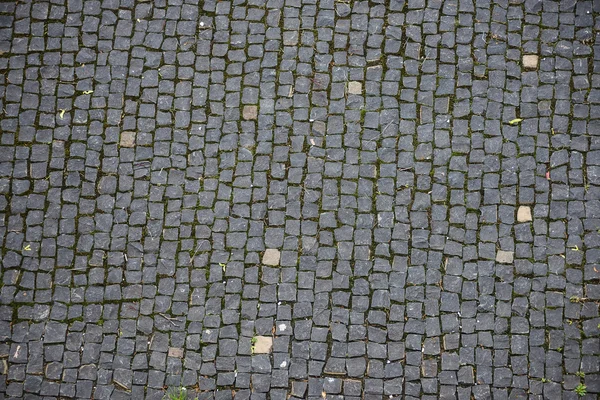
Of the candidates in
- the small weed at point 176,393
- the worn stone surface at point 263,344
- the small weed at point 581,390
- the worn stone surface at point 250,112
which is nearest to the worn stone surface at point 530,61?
the worn stone surface at point 250,112

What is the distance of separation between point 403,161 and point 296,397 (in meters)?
2.53

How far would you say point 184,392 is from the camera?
6.25 m

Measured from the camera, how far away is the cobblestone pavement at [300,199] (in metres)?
6.29

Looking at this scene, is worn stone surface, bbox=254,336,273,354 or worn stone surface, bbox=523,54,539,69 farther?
worn stone surface, bbox=523,54,539,69

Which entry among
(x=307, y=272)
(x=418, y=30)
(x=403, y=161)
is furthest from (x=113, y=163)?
(x=418, y=30)

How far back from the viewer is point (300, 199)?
662 cm

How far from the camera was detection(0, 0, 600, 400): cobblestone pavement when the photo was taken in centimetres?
629

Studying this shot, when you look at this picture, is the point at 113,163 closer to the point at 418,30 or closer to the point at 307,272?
the point at 307,272

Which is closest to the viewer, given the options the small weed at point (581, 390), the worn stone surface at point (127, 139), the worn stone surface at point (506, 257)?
the small weed at point (581, 390)

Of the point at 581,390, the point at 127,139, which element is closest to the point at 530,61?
the point at 581,390

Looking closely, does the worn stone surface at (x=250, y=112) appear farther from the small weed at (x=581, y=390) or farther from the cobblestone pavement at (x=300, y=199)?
the small weed at (x=581, y=390)

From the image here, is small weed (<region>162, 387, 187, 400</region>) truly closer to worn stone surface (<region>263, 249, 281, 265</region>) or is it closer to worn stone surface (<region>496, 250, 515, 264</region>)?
worn stone surface (<region>263, 249, 281, 265</region>)

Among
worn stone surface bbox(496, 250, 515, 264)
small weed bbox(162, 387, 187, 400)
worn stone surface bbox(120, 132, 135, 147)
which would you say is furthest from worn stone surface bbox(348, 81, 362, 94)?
small weed bbox(162, 387, 187, 400)

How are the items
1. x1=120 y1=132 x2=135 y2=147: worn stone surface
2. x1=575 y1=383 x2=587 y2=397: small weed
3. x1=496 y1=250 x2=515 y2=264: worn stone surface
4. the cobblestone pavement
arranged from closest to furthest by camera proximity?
x1=575 y1=383 x2=587 y2=397: small weed → the cobblestone pavement → x1=496 y1=250 x2=515 y2=264: worn stone surface → x1=120 y1=132 x2=135 y2=147: worn stone surface
